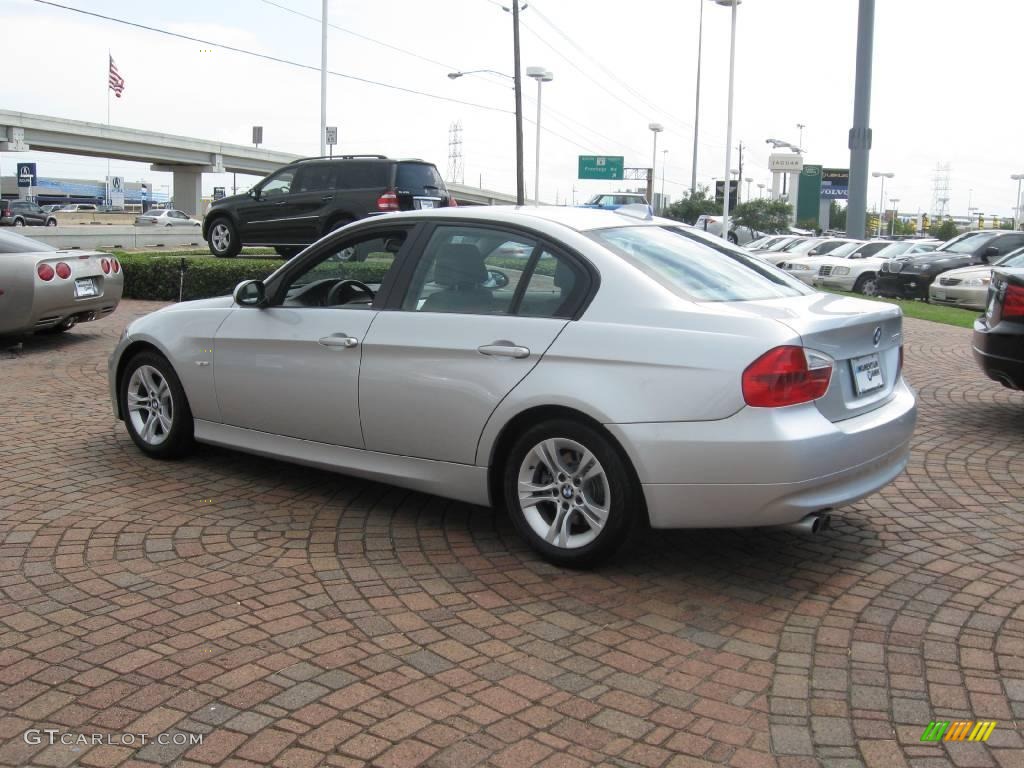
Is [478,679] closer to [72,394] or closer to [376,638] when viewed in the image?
[376,638]

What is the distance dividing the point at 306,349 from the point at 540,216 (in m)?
1.44

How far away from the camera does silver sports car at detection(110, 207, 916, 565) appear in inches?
166

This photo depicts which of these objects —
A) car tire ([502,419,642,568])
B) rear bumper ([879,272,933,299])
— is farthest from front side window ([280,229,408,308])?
rear bumper ([879,272,933,299])

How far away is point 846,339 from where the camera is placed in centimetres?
450

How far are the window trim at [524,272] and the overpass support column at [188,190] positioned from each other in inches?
3019

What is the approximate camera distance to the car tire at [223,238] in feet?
65.6

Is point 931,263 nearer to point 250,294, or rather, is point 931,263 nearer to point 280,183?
point 280,183

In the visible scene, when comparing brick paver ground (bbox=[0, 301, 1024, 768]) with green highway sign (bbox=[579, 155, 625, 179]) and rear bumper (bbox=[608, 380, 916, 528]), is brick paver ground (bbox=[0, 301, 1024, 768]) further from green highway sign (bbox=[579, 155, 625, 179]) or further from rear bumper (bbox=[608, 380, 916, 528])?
green highway sign (bbox=[579, 155, 625, 179])

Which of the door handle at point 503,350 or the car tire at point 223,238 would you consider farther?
the car tire at point 223,238

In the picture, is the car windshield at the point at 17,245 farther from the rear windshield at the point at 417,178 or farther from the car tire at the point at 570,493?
the car tire at the point at 570,493

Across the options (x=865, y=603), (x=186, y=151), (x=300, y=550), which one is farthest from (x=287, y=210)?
(x=186, y=151)

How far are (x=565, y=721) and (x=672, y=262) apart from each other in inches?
95.1

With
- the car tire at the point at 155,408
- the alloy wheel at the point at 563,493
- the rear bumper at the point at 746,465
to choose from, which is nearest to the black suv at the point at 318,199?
the car tire at the point at 155,408

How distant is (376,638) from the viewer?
12.8 feet
